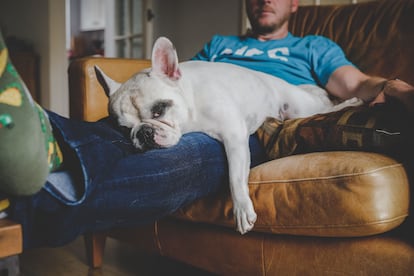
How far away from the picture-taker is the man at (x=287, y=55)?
1.60m

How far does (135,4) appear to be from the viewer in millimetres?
4043

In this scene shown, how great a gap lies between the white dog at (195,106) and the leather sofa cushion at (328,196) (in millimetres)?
50

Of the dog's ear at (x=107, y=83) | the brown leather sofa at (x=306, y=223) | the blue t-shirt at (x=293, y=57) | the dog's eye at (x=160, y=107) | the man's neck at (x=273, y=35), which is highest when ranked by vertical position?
the man's neck at (x=273, y=35)

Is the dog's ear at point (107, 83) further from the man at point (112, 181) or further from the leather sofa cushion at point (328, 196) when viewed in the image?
the leather sofa cushion at point (328, 196)

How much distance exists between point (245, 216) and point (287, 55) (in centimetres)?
93

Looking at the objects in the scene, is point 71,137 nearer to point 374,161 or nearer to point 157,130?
point 157,130

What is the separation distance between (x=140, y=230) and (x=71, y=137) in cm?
66

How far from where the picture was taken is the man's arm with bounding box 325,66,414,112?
3.99 ft

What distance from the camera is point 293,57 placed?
1.81 meters

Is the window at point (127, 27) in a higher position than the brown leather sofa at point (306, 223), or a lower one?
higher

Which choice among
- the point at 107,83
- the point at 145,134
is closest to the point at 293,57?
the point at 107,83

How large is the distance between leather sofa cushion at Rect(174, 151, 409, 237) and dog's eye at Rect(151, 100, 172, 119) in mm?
274

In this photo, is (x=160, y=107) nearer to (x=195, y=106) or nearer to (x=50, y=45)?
(x=195, y=106)

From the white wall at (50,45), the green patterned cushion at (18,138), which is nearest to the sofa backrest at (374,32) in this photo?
the green patterned cushion at (18,138)
